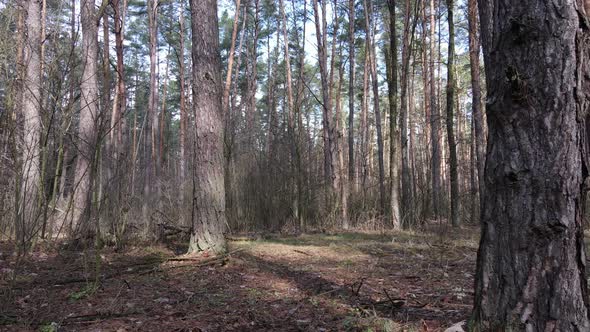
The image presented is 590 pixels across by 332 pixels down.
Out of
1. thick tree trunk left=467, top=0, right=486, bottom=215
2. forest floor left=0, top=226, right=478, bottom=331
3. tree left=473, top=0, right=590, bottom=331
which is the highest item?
thick tree trunk left=467, top=0, right=486, bottom=215

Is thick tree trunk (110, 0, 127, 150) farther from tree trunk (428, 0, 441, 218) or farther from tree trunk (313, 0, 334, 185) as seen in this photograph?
tree trunk (428, 0, 441, 218)

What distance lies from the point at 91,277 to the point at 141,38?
28.7 m

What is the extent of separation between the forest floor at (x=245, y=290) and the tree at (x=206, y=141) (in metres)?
0.40

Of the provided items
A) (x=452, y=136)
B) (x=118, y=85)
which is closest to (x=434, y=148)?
(x=452, y=136)

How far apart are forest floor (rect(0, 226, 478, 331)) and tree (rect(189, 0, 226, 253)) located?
395mm

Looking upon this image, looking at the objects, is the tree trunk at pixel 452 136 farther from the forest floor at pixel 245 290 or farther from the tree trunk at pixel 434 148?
the forest floor at pixel 245 290

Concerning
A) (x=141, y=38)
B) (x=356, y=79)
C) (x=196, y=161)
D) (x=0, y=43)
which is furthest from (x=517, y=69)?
(x=141, y=38)

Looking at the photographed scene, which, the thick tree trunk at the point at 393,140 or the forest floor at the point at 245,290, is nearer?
the forest floor at the point at 245,290

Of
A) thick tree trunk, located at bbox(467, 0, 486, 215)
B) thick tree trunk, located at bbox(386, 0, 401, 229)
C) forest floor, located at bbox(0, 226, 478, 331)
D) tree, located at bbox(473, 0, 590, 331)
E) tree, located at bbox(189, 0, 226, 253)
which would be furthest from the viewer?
thick tree trunk, located at bbox(467, 0, 486, 215)

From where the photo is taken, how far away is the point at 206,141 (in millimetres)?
5137

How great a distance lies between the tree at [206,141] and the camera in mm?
5090

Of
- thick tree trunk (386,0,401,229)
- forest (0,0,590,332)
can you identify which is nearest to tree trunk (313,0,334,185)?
forest (0,0,590,332)

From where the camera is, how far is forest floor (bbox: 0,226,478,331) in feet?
8.92

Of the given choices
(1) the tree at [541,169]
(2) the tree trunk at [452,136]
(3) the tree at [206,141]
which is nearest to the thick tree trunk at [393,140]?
(2) the tree trunk at [452,136]
